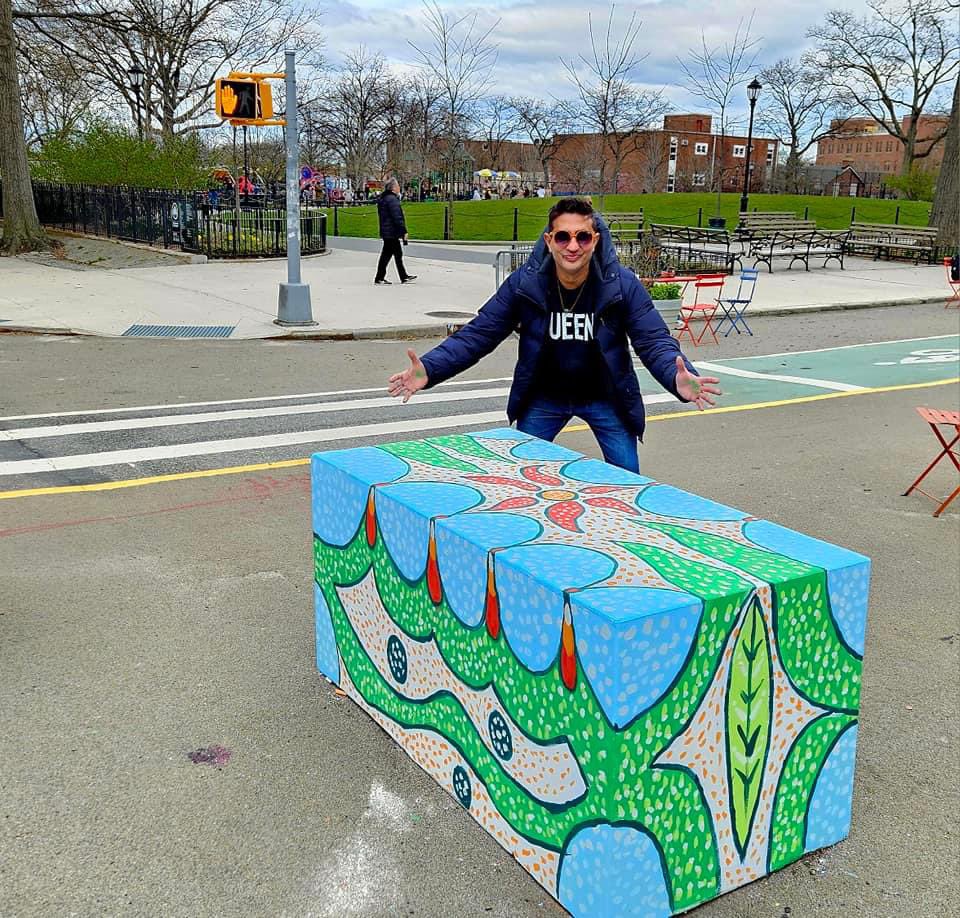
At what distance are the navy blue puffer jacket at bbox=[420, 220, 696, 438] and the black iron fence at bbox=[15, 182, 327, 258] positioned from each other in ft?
65.6

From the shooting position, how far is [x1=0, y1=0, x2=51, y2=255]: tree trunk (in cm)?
2350

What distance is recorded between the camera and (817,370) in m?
12.2

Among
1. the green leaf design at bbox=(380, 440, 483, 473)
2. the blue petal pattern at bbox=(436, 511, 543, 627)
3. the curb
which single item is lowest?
the curb

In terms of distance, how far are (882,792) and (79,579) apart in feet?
12.9

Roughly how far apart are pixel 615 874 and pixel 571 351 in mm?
2386

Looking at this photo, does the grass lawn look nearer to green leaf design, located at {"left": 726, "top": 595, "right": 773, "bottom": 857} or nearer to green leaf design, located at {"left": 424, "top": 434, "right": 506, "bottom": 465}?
green leaf design, located at {"left": 424, "top": 434, "right": 506, "bottom": 465}

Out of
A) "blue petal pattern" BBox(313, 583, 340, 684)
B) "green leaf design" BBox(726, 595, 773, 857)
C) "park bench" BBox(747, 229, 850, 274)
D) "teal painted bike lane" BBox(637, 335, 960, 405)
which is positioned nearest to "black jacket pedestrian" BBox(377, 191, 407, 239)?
"teal painted bike lane" BBox(637, 335, 960, 405)

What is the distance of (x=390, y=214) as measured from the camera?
18.0 meters

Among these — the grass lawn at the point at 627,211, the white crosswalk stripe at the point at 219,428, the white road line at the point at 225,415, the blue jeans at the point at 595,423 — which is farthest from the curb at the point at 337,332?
the grass lawn at the point at 627,211

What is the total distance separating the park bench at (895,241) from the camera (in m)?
29.0

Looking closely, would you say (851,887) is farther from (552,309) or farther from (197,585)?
(197,585)

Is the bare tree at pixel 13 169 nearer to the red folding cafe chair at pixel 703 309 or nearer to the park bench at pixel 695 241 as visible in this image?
the park bench at pixel 695 241

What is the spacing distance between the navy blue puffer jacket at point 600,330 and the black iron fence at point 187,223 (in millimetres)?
19995

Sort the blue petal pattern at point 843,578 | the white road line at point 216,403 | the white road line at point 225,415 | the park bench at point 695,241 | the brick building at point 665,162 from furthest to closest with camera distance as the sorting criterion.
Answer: the brick building at point 665,162 → the park bench at point 695,241 → the white road line at point 216,403 → the white road line at point 225,415 → the blue petal pattern at point 843,578
